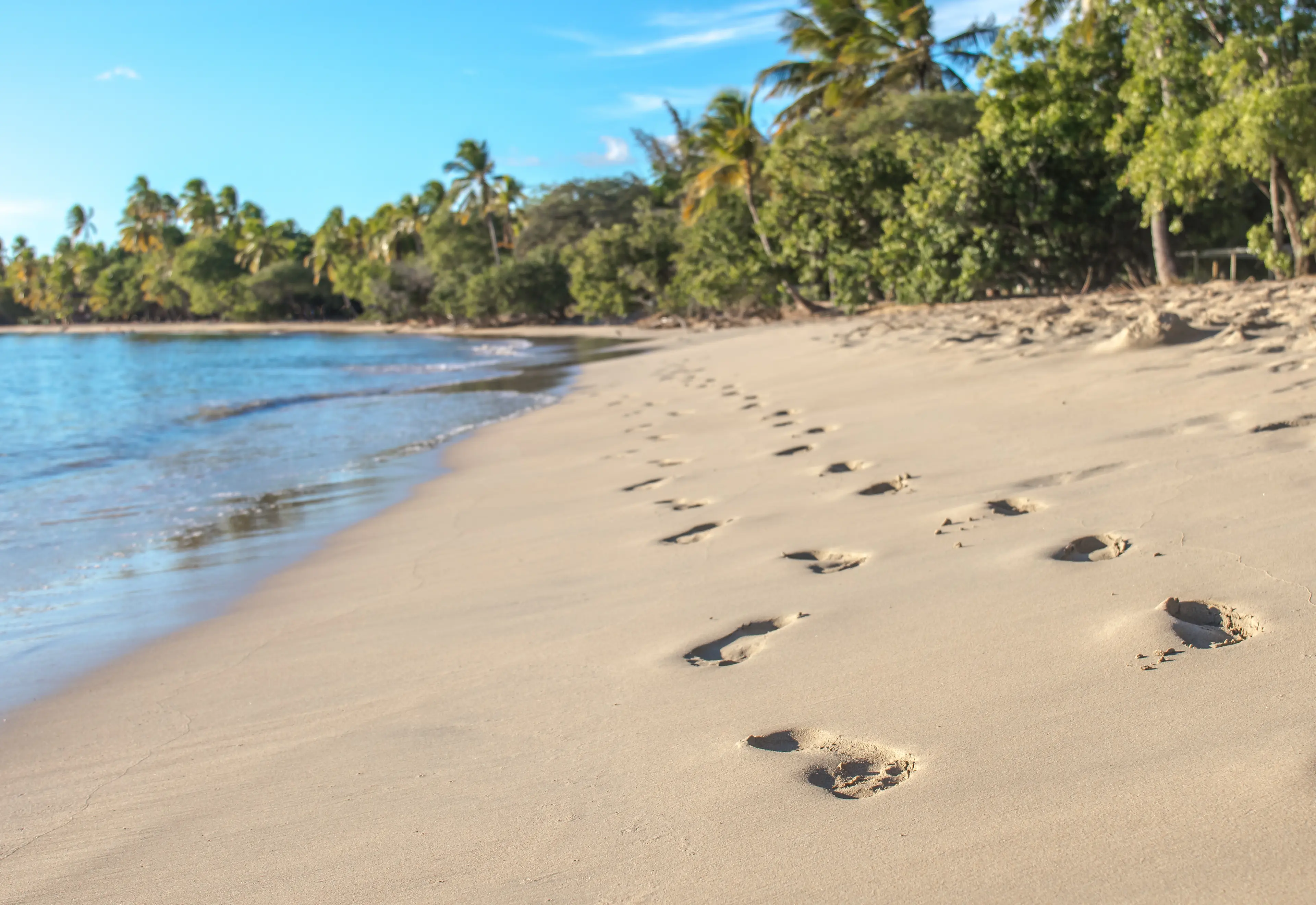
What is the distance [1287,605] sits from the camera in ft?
6.85

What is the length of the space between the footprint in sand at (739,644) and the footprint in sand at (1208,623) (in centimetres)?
89

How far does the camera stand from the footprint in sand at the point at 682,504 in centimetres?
425

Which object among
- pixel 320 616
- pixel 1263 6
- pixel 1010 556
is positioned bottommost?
pixel 320 616

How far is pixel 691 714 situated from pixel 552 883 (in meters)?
0.62

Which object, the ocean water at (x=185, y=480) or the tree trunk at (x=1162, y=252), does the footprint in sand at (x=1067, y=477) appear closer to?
the ocean water at (x=185, y=480)

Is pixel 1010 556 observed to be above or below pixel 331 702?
above

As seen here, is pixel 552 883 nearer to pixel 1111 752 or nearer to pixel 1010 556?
pixel 1111 752

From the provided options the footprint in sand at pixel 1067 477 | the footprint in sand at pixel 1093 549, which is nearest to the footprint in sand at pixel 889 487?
the footprint in sand at pixel 1067 477

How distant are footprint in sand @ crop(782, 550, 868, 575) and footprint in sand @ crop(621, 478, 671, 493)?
5.74ft

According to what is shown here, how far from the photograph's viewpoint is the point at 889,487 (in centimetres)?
397

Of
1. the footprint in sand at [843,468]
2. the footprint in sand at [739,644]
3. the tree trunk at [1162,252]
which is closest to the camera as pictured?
the footprint in sand at [739,644]

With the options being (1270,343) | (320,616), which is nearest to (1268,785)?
(320,616)

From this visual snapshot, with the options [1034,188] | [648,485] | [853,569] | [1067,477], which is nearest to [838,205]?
[1034,188]

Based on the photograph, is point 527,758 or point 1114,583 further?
point 1114,583
